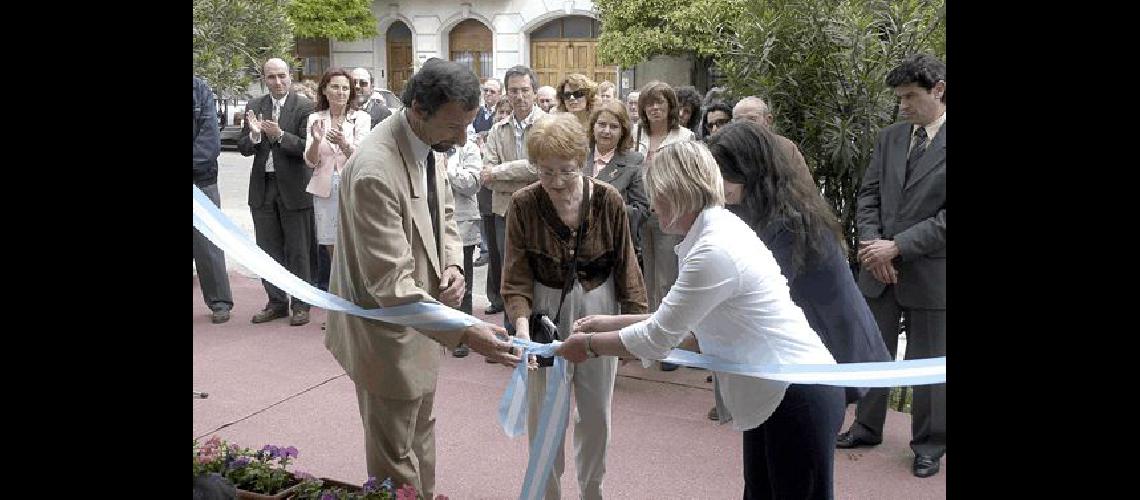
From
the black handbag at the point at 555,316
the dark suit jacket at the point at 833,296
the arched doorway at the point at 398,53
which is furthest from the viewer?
the arched doorway at the point at 398,53

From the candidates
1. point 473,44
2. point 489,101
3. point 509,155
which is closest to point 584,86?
point 509,155

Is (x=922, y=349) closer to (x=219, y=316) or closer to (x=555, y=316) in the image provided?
(x=555, y=316)

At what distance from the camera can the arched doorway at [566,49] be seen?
107 ft

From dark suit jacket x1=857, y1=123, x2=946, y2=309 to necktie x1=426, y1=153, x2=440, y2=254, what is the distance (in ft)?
7.19

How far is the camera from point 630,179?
5.73 m

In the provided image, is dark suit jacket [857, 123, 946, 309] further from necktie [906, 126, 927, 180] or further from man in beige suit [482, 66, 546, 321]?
man in beige suit [482, 66, 546, 321]

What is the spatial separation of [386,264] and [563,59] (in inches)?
1199

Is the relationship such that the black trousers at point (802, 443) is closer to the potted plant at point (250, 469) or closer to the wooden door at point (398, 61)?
the potted plant at point (250, 469)

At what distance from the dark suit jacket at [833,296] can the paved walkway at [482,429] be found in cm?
146

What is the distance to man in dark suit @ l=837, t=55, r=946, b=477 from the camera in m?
4.58

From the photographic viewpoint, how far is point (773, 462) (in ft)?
9.96

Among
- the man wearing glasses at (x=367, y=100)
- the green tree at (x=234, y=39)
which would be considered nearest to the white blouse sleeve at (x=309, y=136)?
the man wearing glasses at (x=367, y=100)

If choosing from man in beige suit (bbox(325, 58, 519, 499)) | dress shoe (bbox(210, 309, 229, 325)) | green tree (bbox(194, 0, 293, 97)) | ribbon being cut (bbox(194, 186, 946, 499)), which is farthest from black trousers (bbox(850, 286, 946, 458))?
green tree (bbox(194, 0, 293, 97))
